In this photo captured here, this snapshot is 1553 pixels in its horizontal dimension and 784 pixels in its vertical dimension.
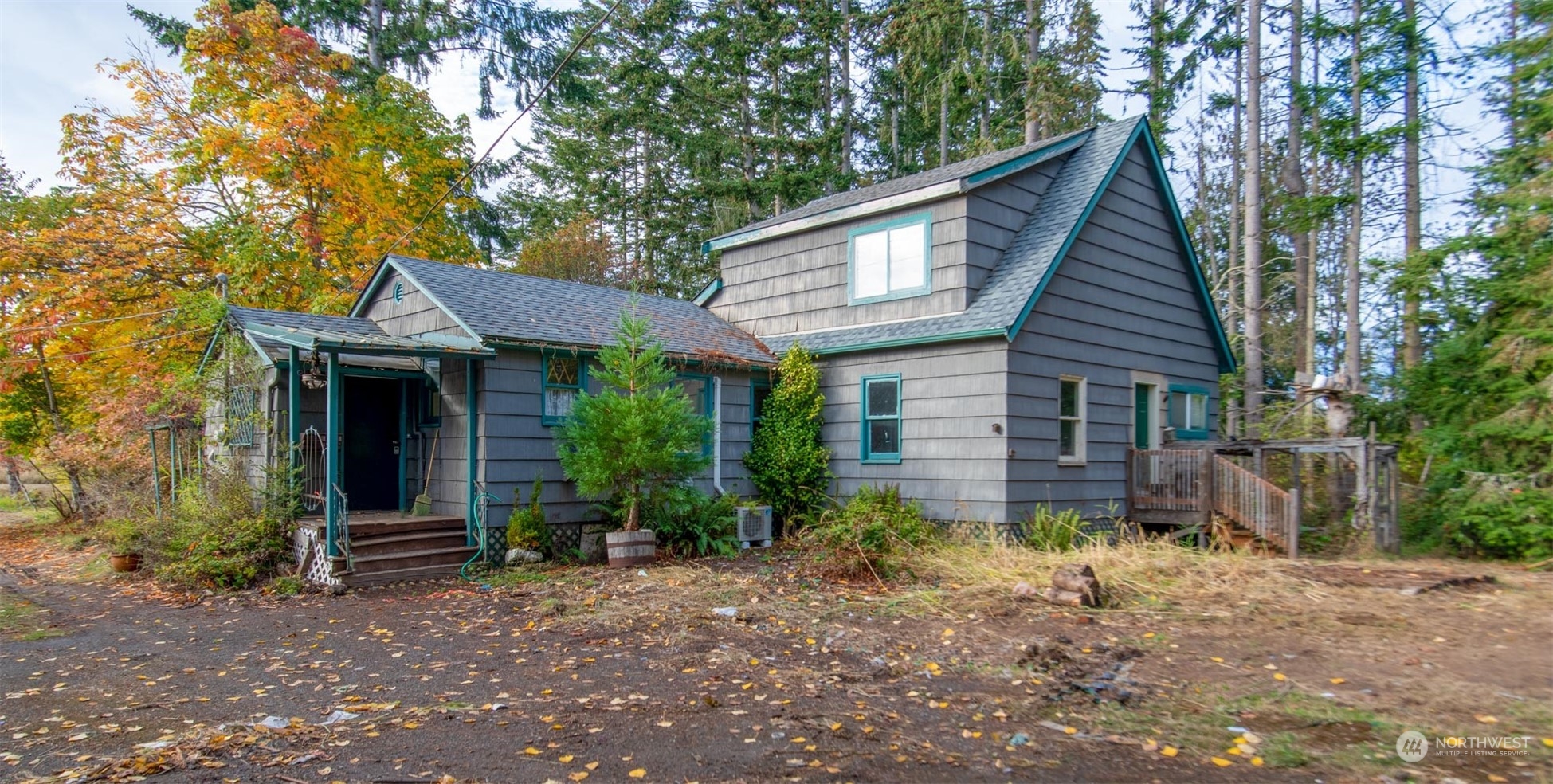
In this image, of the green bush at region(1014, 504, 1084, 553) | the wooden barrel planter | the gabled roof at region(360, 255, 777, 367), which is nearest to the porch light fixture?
the gabled roof at region(360, 255, 777, 367)

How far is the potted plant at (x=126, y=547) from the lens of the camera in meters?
11.6

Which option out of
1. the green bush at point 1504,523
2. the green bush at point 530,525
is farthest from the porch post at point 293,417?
the green bush at point 1504,523

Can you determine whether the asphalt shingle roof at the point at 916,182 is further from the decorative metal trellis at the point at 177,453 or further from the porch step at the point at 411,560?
the decorative metal trellis at the point at 177,453

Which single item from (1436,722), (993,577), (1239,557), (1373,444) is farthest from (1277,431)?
(1436,722)

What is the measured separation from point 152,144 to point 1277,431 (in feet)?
76.9

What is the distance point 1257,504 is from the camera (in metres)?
10.8

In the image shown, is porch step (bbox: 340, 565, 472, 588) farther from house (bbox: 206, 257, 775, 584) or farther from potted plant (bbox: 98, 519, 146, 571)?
potted plant (bbox: 98, 519, 146, 571)

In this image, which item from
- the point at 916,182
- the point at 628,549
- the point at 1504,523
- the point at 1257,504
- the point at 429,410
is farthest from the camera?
the point at 916,182

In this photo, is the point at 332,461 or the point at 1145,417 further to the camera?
the point at 1145,417

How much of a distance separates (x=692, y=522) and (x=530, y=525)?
214cm

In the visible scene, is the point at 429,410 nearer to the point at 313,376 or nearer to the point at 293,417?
the point at 313,376

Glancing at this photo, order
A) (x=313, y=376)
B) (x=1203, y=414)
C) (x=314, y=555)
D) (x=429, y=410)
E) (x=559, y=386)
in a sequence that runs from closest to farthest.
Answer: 1. (x=314, y=555)
2. (x=313, y=376)
3. (x=559, y=386)
4. (x=429, y=410)
5. (x=1203, y=414)

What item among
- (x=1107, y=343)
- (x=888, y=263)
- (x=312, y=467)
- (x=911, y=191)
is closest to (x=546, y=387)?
(x=312, y=467)

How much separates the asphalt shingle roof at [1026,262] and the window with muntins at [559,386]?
3.65m
